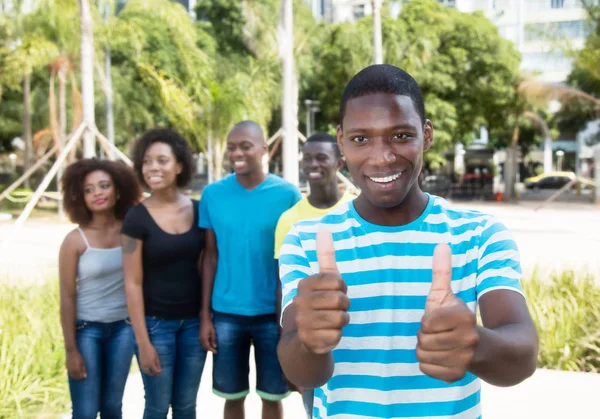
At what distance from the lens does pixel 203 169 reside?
4362cm

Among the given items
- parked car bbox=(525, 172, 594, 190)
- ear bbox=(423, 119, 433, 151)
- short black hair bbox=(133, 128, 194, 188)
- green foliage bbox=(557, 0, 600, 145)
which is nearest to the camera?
ear bbox=(423, 119, 433, 151)

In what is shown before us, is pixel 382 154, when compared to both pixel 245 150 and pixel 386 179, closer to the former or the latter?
pixel 386 179

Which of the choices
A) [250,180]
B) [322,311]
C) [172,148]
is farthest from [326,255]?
[172,148]

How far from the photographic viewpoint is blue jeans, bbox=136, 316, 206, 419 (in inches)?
118

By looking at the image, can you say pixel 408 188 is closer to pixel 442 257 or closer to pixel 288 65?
pixel 442 257

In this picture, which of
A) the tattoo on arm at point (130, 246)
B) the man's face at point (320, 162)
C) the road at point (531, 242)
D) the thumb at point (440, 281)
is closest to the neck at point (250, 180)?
the man's face at point (320, 162)

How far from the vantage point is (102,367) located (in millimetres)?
3051

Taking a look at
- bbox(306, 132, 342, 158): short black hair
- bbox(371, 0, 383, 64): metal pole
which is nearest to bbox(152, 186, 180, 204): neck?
bbox(306, 132, 342, 158): short black hair

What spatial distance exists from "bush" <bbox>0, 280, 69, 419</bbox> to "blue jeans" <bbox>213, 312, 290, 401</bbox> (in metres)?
1.47

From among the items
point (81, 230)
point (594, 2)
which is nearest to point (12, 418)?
point (81, 230)

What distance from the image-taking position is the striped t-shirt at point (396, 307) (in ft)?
4.54

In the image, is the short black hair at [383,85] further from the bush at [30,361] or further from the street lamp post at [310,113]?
the street lamp post at [310,113]

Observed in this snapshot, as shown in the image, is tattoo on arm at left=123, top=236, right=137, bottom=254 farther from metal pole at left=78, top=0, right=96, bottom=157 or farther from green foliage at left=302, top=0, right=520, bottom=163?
green foliage at left=302, top=0, right=520, bottom=163

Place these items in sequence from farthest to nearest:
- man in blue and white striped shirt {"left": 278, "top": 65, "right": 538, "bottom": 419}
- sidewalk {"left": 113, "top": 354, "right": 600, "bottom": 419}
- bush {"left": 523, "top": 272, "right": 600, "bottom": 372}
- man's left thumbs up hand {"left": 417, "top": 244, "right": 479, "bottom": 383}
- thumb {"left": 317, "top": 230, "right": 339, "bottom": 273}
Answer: bush {"left": 523, "top": 272, "right": 600, "bottom": 372}, sidewalk {"left": 113, "top": 354, "right": 600, "bottom": 419}, man in blue and white striped shirt {"left": 278, "top": 65, "right": 538, "bottom": 419}, thumb {"left": 317, "top": 230, "right": 339, "bottom": 273}, man's left thumbs up hand {"left": 417, "top": 244, "right": 479, "bottom": 383}
